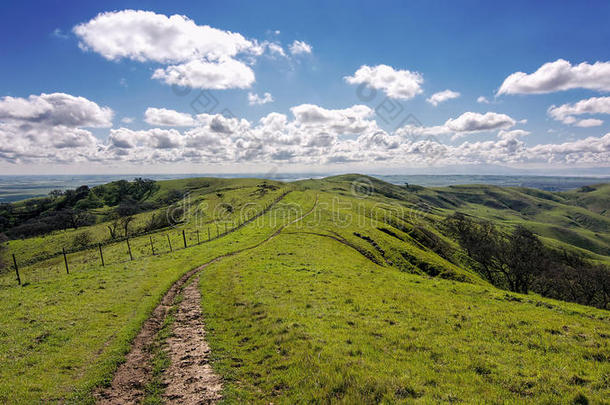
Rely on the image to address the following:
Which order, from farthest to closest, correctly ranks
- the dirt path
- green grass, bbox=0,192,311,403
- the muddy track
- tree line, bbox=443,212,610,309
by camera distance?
tree line, bbox=443,212,610,309 < green grass, bbox=0,192,311,403 < the muddy track < the dirt path

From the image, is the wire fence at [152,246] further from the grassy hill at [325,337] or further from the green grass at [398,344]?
the green grass at [398,344]

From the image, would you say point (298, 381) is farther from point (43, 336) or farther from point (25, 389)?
point (43, 336)

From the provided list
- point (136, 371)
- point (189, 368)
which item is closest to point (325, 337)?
point (189, 368)

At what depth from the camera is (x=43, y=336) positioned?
1505 centimetres

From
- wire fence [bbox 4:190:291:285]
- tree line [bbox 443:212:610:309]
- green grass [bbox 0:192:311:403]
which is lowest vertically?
tree line [bbox 443:212:610:309]

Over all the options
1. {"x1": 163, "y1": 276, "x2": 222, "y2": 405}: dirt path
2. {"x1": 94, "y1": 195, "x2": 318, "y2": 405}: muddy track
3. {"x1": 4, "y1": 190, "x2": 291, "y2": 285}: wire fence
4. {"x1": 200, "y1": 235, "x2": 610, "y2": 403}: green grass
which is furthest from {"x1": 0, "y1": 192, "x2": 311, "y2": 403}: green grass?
{"x1": 4, "y1": 190, "x2": 291, "y2": 285}: wire fence

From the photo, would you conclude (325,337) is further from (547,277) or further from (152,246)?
(547,277)

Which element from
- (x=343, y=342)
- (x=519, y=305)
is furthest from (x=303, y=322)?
(x=519, y=305)

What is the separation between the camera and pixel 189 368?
12.2 meters

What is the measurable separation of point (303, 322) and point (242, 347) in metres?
3.81

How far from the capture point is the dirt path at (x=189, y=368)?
33.8ft

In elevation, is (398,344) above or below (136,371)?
above

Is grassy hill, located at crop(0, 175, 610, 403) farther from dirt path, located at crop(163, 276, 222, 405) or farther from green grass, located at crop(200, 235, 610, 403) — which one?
dirt path, located at crop(163, 276, 222, 405)

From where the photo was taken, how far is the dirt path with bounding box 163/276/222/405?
33.8 ft
